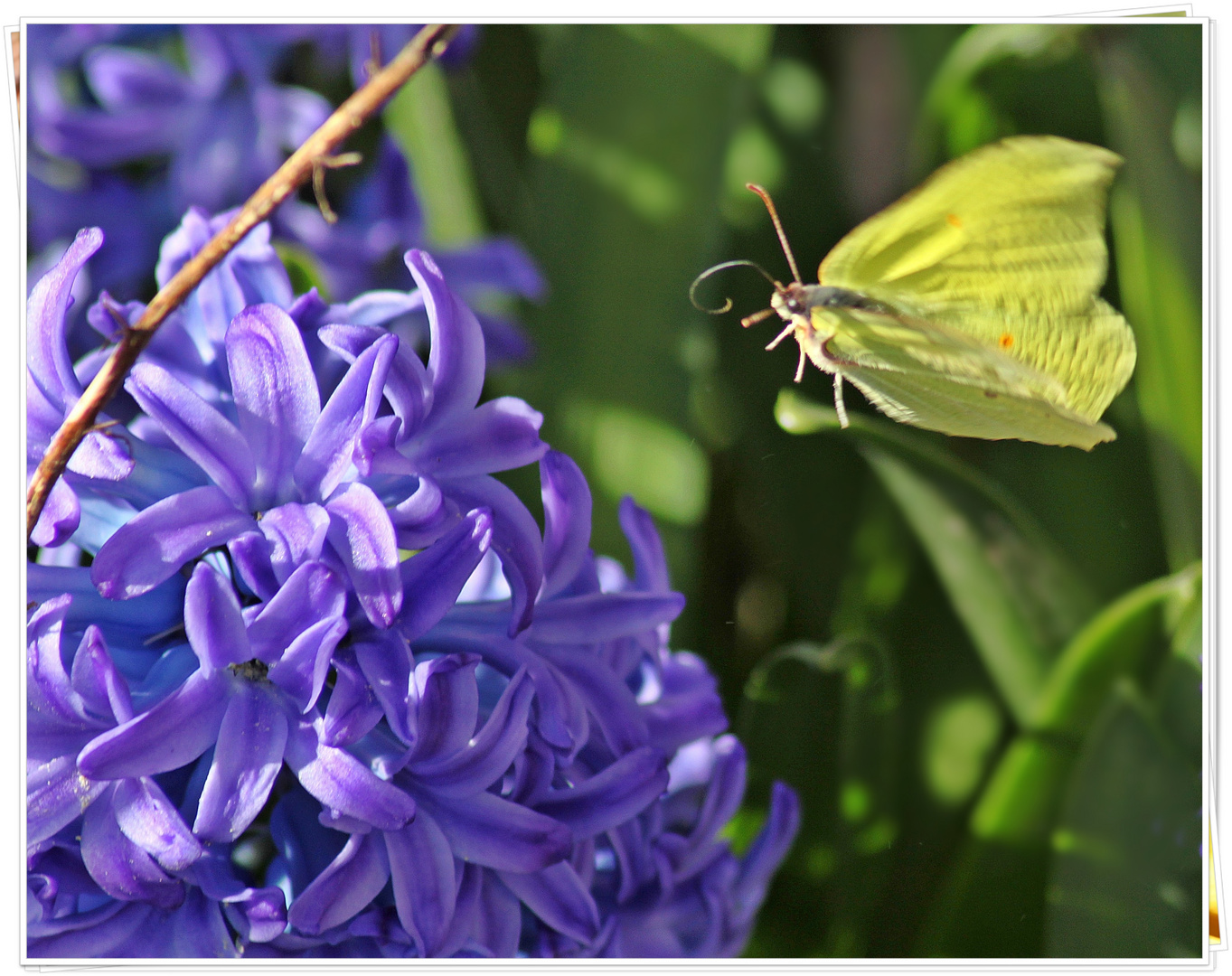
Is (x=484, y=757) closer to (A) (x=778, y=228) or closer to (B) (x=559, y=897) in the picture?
(B) (x=559, y=897)

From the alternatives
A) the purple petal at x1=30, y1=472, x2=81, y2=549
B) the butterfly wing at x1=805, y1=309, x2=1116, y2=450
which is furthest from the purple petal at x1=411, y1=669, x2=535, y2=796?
the butterfly wing at x1=805, y1=309, x2=1116, y2=450

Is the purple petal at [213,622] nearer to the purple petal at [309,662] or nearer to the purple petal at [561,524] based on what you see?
the purple petal at [309,662]

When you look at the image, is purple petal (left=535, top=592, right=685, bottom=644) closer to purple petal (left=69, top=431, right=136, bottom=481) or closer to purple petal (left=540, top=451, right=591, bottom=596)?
purple petal (left=540, top=451, right=591, bottom=596)

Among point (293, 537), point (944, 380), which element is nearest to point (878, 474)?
point (944, 380)

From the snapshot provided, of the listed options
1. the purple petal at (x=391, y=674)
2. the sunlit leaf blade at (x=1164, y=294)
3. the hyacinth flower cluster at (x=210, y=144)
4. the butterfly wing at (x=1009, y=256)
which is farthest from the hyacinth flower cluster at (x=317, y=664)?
the sunlit leaf blade at (x=1164, y=294)

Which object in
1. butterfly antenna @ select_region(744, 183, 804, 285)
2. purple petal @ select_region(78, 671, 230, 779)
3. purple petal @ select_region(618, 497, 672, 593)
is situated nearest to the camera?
purple petal @ select_region(78, 671, 230, 779)
